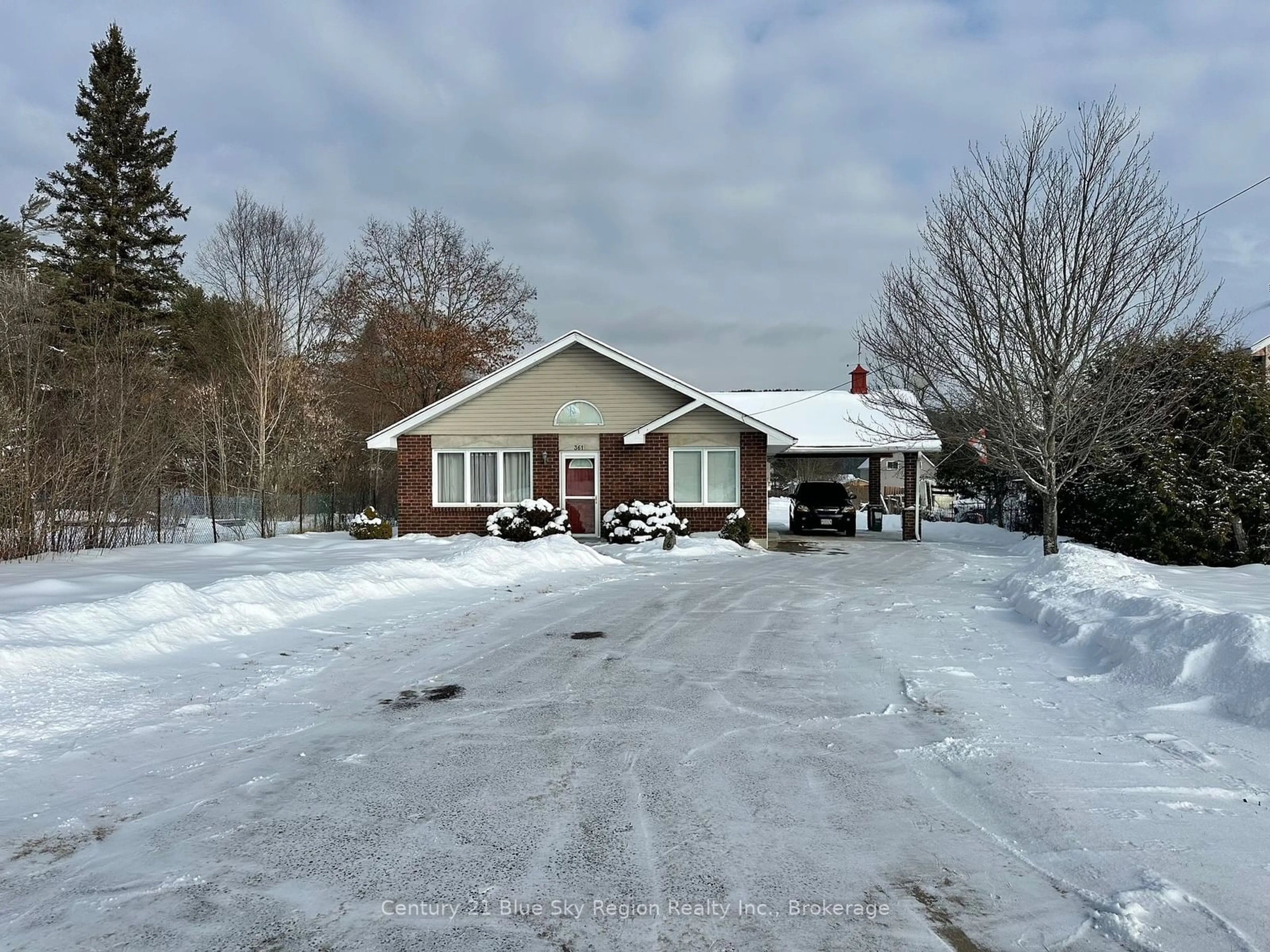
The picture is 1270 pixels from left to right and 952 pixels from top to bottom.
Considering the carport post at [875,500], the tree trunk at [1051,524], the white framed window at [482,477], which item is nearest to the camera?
the tree trunk at [1051,524]

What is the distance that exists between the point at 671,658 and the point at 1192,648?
419 cm

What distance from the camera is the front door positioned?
2208 centimetres

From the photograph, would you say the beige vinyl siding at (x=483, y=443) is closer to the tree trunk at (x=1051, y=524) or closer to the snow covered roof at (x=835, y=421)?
the snow covered roof at (x=835, y=421)

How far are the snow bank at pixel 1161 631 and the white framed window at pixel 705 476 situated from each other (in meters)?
10.4

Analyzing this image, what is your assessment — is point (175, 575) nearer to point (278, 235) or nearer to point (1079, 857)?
point (1079, 857)

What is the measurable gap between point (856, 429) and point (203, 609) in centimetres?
2189

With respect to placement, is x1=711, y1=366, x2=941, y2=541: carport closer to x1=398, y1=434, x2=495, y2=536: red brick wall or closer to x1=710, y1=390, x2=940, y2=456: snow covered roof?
x1=710, y1=390, x2=940, y2=456: snow covered roof

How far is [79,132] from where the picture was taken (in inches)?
1315

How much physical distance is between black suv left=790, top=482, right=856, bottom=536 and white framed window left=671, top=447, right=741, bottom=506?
6082mm

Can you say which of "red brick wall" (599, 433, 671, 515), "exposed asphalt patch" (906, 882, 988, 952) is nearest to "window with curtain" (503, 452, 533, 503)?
"red brick wall" (599, 433, 671, 515)

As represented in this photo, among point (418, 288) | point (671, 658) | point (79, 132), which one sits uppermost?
point (79, 132)

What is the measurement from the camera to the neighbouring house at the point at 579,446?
2164 cm

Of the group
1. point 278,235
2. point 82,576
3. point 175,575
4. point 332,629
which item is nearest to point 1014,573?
point 332,629

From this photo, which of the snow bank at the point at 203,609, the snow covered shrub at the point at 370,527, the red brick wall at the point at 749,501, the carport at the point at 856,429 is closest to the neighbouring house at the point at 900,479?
the carport at the point at 856,429
